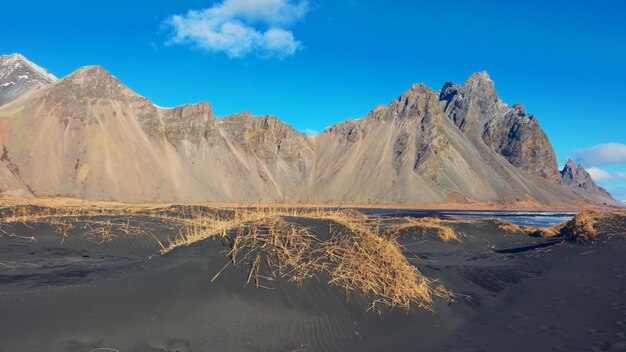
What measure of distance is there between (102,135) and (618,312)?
78.3 metres

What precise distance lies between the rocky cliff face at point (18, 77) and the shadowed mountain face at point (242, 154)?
99.5ft

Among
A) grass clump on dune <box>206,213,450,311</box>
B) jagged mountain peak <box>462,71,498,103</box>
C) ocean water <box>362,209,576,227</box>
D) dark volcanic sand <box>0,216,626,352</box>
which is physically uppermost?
jagged mountain peak <box>462,71,498,103</box>

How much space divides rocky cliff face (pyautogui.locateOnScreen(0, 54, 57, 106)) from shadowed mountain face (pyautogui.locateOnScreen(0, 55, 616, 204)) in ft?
99.5

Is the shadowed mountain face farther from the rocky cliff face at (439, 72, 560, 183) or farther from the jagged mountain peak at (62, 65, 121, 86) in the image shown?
the rocky cliff face at (439, 72, 560, 183)

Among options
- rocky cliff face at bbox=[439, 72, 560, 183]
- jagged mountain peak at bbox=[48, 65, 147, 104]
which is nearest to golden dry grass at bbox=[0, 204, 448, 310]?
jagged mountain peak at bbox=[48, 65, 147, 104]

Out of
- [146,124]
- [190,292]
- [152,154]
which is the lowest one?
[190,292]

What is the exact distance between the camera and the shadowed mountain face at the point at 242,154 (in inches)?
2648

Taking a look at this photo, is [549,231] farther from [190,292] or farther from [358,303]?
[190,292]

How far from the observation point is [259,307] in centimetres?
624

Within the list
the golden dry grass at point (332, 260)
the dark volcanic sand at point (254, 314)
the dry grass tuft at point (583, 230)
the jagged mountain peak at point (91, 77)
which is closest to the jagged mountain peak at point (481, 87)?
the jagged mountain peak at point (91, 77)

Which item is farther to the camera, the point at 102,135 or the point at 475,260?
the point at 102,135

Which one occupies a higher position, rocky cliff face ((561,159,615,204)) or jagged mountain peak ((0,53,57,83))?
jagged mountain peak ((0,53,57,83))

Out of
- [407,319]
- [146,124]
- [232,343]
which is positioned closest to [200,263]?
[232,343]

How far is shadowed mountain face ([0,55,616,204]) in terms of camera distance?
2648 inches
